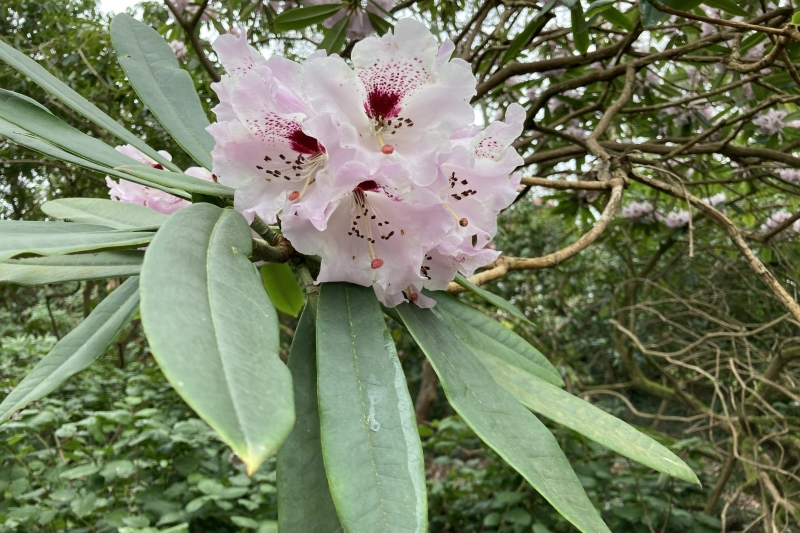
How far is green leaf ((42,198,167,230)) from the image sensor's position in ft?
2.03

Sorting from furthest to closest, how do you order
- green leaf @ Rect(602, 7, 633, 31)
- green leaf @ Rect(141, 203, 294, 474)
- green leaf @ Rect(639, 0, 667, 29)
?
green leaf @ Rect(602, 7, 633, 31) < green leaf @ Rect(639, 0, 667, 29) < green leaf @ Rect(141, 203, 294, 474)

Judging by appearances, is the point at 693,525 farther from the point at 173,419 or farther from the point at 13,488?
the point at 13,488

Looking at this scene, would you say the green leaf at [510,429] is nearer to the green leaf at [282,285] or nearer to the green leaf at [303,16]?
the green leaf at [282,285]

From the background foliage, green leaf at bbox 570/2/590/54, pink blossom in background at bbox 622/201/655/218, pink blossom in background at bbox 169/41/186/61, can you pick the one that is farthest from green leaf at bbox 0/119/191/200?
pink blossom in background at bbox 622/201/655/218

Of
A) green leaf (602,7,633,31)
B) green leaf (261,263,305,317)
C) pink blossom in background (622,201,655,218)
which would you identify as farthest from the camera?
pink blossom in background (622,201,655,218)

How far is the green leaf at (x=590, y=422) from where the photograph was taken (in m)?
0.44

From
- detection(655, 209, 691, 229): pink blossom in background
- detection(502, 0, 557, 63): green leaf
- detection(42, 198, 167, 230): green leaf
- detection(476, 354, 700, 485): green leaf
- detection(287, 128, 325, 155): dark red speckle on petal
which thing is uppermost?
detection(502, 0, 557, 63): green leaf

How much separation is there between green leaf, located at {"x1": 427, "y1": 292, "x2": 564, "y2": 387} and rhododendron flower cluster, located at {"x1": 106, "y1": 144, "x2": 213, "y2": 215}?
348mm

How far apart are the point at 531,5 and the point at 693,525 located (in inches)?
75.4

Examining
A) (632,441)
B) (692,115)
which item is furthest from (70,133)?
(692,115)

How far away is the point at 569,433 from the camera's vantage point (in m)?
2.13

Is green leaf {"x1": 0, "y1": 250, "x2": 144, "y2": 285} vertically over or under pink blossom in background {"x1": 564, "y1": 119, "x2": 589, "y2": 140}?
under

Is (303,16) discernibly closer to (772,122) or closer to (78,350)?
(78,350)

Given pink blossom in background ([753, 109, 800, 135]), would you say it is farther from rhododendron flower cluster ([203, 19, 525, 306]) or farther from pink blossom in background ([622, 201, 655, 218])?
rhododendron flower cluster ([203, 19, 525, 306])
